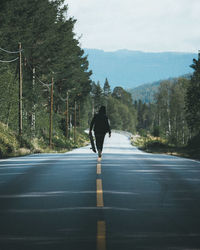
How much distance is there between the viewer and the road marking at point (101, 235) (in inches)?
231

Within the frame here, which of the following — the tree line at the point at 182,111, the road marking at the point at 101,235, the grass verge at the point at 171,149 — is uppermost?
the tree line at the point at 182,111

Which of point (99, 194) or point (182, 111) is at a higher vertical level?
point (182, 111)

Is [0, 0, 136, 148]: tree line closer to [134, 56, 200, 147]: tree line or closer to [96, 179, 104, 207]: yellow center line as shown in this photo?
[134, 56, 200, 147]: tree line

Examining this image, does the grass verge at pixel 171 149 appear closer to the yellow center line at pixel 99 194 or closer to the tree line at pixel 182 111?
the tree line at pixel 182 111

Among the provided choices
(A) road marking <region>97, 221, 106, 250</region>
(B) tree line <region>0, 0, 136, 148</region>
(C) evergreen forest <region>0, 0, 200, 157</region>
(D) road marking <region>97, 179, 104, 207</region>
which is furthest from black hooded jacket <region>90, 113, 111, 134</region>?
(B) tree line <region>0, 0, 136, 148</region>

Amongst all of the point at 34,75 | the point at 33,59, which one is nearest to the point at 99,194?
the point at 34,75

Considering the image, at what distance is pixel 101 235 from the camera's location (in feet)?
21.0

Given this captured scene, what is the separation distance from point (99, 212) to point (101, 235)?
1.48m

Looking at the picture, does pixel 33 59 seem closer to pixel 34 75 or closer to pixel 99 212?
pixel 34 75

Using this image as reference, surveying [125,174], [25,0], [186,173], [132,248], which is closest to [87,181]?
[125,174]

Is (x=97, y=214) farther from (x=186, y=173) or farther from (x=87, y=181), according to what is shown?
(x=186, y=173)

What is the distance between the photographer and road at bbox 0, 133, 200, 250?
6.12m

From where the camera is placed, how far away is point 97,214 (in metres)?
7.72

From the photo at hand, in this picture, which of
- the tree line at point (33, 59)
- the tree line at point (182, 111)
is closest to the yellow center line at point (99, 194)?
the tree line at point (33, 59)
